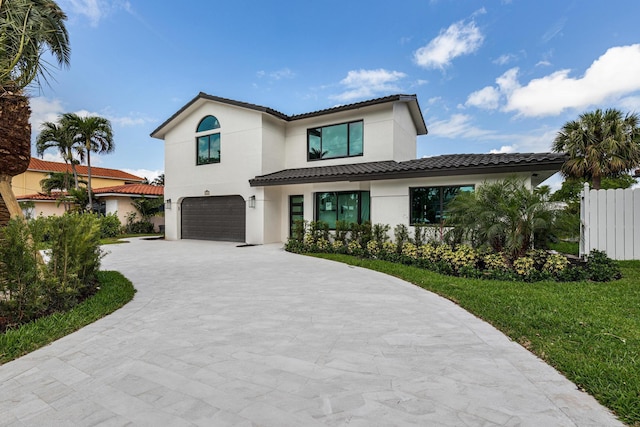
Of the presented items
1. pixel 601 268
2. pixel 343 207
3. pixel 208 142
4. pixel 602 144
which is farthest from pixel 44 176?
pixel 602 144

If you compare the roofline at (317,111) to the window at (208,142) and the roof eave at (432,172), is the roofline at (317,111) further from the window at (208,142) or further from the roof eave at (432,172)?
the roof eave at (432,172)

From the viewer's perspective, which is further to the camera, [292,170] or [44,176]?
[44,176]

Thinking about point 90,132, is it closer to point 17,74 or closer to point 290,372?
point 17,74

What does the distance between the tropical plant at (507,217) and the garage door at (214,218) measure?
1073 cm

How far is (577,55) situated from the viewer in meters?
13.4

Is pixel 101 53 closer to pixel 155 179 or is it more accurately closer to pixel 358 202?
pixel 358 202

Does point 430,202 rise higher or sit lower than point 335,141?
lower

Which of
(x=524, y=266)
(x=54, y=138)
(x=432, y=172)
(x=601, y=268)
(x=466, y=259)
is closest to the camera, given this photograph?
(x=601, y=268)

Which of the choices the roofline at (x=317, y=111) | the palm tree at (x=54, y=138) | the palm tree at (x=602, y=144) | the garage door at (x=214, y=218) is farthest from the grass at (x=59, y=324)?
the palm tree at (x=54, y=138)

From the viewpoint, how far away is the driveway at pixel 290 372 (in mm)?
2307

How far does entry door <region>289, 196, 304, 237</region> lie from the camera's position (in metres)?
14.9

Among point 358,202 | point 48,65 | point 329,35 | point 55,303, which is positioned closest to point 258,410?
point 55,303

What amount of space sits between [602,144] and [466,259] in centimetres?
1485

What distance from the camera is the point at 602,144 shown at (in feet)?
52.9
